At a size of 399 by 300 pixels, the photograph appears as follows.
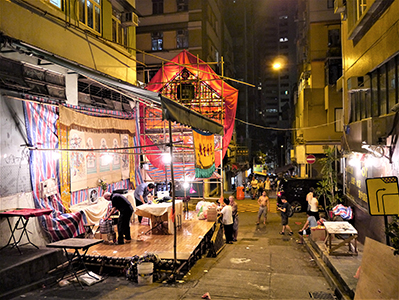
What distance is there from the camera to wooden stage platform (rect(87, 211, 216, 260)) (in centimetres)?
892

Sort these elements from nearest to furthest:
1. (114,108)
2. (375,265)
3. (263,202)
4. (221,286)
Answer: (375,265), (221,286), (114,108), (263,202)

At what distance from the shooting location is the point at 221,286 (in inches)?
303

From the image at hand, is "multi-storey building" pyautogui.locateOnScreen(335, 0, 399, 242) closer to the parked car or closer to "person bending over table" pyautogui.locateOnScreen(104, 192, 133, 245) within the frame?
"person bending over table" pyautogui.locateOnScreen(104, 192, 133, 245)

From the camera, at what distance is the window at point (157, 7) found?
28.0 metres

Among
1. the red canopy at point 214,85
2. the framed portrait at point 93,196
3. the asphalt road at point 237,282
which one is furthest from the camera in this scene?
the red canopy at point 214,85

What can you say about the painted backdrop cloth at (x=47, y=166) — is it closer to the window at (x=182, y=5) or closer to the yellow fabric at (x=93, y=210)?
the yellow fabric at (x=93, y=210)

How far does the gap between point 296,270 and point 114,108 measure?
9.42 m

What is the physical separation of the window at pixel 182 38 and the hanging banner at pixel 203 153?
17744 mm

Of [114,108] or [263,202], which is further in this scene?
[263,202]

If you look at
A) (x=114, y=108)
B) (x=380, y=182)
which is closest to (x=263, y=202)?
(x=114, y=108)

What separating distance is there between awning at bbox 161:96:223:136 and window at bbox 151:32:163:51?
1761 centimetres

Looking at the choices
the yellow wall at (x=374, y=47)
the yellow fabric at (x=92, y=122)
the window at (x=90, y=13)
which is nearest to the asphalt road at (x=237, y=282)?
the yellow fabric at (x=92, y=122)

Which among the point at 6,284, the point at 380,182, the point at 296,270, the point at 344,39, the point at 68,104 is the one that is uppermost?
the point at 344,39

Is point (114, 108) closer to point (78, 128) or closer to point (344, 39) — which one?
point (78, 128)
